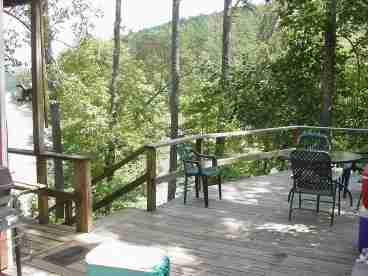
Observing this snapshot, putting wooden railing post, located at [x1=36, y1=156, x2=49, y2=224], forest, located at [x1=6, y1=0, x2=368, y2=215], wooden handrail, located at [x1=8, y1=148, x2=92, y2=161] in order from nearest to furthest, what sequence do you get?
wooden handrail, located at [x1=8, y1=148, x2=92, y2=161], wooden railing post, located at [x1=36, y1=156, x2=49, y2=224], forest, located at [x1=6, y1=0, x2=368, y2=215]

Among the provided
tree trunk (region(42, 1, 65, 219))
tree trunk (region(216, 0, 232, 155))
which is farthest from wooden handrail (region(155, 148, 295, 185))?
tree trunk (region(42, 1, 65, 219))

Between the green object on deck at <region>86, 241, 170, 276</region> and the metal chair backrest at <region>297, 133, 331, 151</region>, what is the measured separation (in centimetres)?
523

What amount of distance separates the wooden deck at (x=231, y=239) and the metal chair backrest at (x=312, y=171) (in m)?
0.43

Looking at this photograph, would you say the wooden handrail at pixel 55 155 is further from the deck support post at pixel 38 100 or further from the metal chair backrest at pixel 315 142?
the metal chair backrest at pixel 315 142

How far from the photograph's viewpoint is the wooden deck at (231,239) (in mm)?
3863

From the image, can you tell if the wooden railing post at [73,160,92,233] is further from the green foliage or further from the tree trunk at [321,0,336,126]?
the green foliage

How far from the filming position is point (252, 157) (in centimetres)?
757

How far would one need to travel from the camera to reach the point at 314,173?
4.92 metres

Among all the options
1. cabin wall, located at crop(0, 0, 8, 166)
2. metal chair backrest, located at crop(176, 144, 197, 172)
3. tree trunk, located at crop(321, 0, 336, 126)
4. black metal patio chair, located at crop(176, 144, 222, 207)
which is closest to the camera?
cabin wall, located at crop(0, 0, 8, 166)

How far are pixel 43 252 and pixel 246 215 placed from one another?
7.98ft

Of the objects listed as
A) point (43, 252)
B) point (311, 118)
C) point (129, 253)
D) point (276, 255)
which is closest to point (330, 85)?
point (311, 118)

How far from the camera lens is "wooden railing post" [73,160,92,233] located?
4.54 m

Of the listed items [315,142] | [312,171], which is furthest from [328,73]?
[312,171]

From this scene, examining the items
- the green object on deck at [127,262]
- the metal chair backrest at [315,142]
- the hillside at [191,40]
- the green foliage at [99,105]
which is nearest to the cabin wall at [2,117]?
the green object on deck at [127,262]
